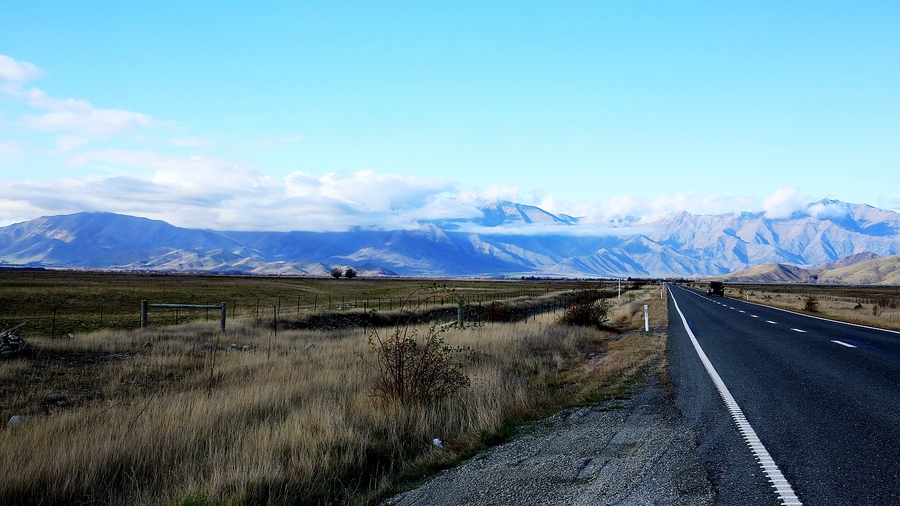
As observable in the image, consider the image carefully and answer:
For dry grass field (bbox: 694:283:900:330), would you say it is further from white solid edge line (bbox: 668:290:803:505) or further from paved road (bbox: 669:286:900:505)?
white solid edge line (bbox: 668:290:803:505)

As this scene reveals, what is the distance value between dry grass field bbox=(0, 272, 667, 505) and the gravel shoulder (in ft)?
2.06

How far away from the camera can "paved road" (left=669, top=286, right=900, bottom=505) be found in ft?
15.4

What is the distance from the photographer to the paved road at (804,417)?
4680 millimetres

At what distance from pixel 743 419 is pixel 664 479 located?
2591 millimetres

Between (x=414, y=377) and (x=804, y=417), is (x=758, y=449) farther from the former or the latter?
(x=414, y=377)

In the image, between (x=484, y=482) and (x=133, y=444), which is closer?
(x=484, y=482)

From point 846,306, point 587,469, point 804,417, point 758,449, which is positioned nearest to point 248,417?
point 587,469

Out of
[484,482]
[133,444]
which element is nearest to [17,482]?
[133,444]

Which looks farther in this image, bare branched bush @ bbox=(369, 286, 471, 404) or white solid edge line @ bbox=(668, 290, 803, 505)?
bare branched bush @ bbox=(369, 286, 471, 404)

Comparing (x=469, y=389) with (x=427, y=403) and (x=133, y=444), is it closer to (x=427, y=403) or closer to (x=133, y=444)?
(x=427, y=403)

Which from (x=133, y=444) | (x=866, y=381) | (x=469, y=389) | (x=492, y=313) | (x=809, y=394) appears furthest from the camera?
(x=492, y=313)

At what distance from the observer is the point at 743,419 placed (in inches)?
275

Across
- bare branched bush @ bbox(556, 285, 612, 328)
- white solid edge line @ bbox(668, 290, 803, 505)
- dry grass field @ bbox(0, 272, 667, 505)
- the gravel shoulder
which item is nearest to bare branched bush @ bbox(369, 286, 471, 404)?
dry grass field @ bbox(0, 272, 667, 505)

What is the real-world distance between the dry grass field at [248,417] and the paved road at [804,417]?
180 centimetres
